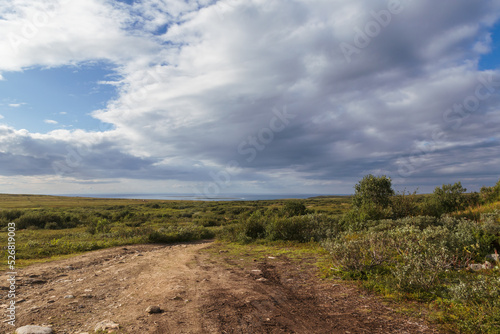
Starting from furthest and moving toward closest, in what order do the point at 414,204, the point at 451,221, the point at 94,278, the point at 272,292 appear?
the point at 414,204 → the point at 451,221 → the point at 94,278 → the point at 272,292

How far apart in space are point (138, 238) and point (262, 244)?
910cm

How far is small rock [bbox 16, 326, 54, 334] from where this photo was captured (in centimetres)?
459

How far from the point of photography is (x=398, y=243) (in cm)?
845

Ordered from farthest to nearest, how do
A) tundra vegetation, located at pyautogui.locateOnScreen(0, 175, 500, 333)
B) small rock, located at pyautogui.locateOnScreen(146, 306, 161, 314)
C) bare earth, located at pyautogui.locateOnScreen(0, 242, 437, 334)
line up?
tundra vegetation, located at pyautogui.locateOnScreen(0, 175, 500, 333)
small rock, located at pyautogui.locateOnScreen(146, 306, 161, 314)
bare earth, located at pyautogui.locateOnScreen(0, 242, 437, 334)

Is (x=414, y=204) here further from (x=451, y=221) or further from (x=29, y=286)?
(x=29, y=286)

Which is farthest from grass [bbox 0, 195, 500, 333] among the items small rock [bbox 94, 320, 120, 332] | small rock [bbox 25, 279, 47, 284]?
small rock [bbox 94, 320, 120, 332]

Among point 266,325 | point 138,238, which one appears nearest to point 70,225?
point 138,238

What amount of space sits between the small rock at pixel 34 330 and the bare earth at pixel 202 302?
16 cm

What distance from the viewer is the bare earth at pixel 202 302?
→ 16.3 feet

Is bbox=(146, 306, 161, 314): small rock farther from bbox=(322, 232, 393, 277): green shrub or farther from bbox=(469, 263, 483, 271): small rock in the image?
bbox=(469, 263, 483, 271): small rock

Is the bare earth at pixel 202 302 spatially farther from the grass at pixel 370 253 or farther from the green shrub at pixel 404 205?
the green shrub at pixel 404 205

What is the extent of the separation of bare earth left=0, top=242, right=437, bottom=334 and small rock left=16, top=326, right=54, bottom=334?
16cm

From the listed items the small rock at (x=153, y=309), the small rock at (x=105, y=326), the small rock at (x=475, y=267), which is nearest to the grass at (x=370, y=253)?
the small rock at (x=475, y=267)

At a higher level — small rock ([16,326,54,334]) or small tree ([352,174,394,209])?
small tree ([352,174,394,209])
